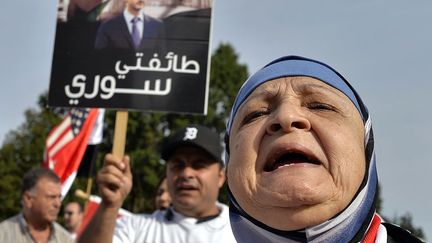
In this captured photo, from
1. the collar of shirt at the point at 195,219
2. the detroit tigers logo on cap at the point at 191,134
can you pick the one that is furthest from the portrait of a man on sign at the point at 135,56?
the collar of shirt at the point at 195,219

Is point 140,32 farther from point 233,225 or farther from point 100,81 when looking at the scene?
point 233,225

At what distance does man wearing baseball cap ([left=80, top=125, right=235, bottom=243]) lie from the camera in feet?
14.1

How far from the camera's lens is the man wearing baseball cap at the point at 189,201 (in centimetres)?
429

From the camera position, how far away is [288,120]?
1803 mm

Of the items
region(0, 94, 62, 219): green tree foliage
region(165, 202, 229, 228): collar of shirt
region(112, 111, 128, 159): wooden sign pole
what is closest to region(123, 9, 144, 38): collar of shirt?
region(112, 111, 128, 159): wooden sign pole

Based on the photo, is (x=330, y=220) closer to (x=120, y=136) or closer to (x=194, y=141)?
(x=120, y=136)

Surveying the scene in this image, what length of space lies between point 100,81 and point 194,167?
874mm

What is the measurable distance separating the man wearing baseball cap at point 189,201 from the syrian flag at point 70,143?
571cm

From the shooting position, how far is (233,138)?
78.2 inches

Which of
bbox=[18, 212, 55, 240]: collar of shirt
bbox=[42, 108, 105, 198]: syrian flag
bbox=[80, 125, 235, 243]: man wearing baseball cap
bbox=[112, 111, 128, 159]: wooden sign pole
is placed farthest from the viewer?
bbox=[42, 108, 105, 198]: syrian flag

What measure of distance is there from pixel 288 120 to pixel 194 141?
2835 mm

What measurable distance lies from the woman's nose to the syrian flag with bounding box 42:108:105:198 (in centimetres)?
858

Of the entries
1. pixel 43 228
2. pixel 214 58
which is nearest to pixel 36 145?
pixel 214 58

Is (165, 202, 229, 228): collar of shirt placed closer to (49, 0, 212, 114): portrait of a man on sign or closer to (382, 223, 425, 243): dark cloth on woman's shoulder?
(49, 0, 212, 114): portrait of a man on sign
